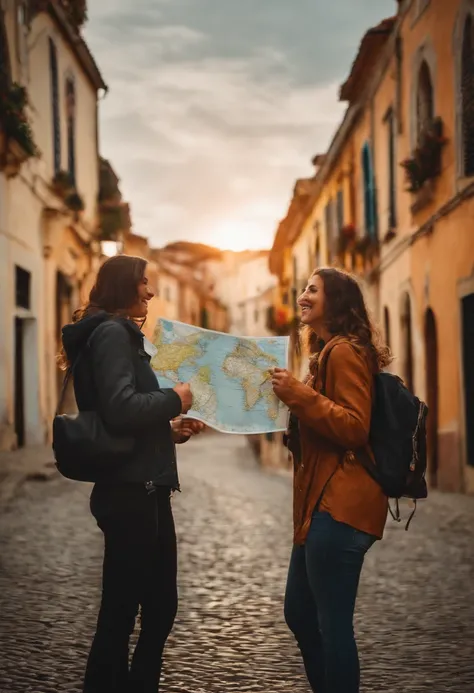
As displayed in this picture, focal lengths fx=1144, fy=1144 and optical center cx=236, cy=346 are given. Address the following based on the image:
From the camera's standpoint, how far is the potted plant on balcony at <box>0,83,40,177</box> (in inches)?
617

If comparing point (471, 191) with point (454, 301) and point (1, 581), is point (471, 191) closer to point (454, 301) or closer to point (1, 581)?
point (454, 301)

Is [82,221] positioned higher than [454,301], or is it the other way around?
[82,221]

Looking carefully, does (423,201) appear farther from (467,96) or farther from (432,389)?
(432,389)

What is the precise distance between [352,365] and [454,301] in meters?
11.3

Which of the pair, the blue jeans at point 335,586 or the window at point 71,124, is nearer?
the blue jeans at point 335,586

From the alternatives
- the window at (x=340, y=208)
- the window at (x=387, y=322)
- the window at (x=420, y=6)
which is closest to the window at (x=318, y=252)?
the window at (x=340, y=208)

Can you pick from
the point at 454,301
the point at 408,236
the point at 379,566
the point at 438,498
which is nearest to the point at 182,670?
the point at 379,566

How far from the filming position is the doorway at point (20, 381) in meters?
18.8

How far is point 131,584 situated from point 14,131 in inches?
514

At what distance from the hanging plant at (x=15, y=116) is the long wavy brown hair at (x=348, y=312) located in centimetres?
1273

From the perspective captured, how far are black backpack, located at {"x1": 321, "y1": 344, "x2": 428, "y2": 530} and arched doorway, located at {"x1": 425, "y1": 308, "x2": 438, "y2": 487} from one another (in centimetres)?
1263

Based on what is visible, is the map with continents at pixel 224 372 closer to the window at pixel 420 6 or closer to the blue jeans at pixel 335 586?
the blue jeans at pixel 335 586

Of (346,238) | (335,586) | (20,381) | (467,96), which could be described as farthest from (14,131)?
(335,586)

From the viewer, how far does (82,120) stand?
24.2 metres
